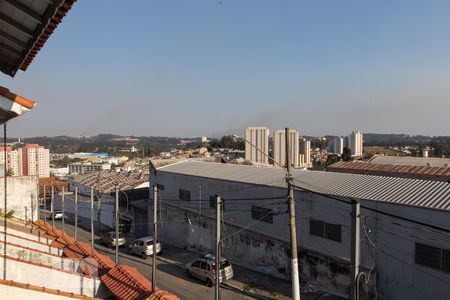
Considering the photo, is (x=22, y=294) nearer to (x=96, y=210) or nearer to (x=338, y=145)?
(x=96, y=210)

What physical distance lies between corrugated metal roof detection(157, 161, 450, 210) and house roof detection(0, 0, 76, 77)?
535 inches

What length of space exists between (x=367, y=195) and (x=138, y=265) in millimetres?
14721

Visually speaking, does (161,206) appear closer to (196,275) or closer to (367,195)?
(196,275)

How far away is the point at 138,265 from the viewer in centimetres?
2384

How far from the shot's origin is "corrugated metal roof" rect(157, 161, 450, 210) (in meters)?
15.1

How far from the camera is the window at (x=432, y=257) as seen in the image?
1340 centimetres

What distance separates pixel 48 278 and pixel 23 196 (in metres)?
22.9

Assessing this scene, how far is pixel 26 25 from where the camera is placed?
5.24 meters

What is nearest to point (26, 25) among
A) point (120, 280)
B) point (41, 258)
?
point (120, 280)

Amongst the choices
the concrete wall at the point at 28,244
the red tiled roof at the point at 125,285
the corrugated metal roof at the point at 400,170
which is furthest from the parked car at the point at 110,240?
the corrugated metal roof at the point at 400,170

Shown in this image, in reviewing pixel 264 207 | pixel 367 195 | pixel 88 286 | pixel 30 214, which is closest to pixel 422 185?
pixel 367 195

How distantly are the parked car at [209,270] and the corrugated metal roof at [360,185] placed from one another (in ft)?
15.7

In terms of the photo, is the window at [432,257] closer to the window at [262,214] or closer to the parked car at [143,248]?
the window at [262,214]

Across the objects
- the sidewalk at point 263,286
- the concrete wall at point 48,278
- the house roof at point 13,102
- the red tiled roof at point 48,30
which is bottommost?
the sidewalk at point 263,286
